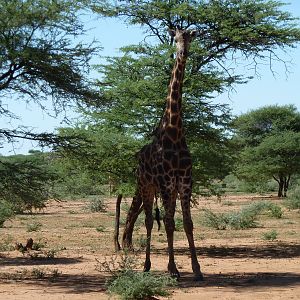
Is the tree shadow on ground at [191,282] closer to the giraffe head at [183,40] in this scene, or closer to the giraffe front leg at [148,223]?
the giraffe front leg at [148,223]

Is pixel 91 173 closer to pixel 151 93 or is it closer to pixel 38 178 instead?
pixel 151 93

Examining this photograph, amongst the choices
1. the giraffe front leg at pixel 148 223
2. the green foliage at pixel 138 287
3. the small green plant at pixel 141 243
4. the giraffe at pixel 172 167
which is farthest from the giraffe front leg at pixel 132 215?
→ the green foliage at pixel 138 287

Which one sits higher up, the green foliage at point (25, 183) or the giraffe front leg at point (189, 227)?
the green foliage at point (25, 183)

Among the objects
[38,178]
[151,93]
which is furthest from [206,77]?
[38,178]

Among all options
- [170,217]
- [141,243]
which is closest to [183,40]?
[170,217]

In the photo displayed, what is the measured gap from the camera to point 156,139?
515 inches

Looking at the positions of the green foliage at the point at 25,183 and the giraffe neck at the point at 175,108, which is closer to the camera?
the giraffe neck at the point at 175,108

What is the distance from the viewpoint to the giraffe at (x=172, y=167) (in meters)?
12.2

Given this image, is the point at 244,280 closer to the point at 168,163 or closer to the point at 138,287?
the point at 168,163

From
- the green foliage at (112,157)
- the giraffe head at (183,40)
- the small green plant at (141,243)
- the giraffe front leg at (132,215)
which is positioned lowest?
the small green plant at (141,243)

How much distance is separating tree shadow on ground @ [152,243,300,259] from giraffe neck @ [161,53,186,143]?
5.58m

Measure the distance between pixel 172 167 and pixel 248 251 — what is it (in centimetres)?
716

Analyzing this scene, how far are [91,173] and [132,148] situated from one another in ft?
5.04

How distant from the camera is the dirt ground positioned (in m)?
10.9
